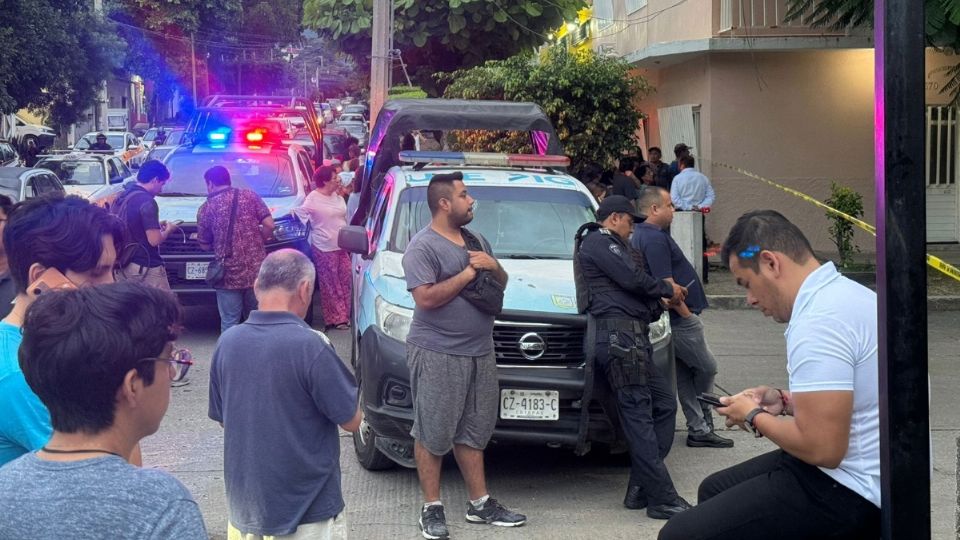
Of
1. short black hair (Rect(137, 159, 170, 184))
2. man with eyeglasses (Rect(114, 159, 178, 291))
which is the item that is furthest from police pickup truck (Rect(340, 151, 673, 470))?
short black hair (Rect(137, 159, 170, 184))

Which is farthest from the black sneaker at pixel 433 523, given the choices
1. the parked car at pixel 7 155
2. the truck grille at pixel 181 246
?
the parked car at pixel 7 155

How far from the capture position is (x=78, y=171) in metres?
21.5

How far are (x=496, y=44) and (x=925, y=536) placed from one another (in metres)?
19.9

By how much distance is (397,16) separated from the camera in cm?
2138

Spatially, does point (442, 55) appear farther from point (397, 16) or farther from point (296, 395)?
point (296, 395)

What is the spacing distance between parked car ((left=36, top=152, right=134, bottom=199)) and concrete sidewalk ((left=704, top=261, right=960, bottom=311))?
11965mm

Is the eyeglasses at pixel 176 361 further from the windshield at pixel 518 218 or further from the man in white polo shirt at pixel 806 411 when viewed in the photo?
the windshield at pixel 518 218

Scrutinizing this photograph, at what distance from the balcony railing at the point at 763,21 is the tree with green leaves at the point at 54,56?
16920 millimetres

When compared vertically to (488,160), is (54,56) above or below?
above

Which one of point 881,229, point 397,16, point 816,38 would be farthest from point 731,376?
point 397,16

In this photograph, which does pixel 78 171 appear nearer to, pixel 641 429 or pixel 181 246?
pixel 181 246

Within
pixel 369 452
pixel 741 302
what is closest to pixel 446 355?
pixel 369 452

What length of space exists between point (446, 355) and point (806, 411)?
2692mm

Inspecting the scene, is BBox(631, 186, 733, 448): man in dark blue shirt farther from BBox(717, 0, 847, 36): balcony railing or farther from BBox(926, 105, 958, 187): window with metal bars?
BBox(926, 105, 958, 187): window with metal bars
